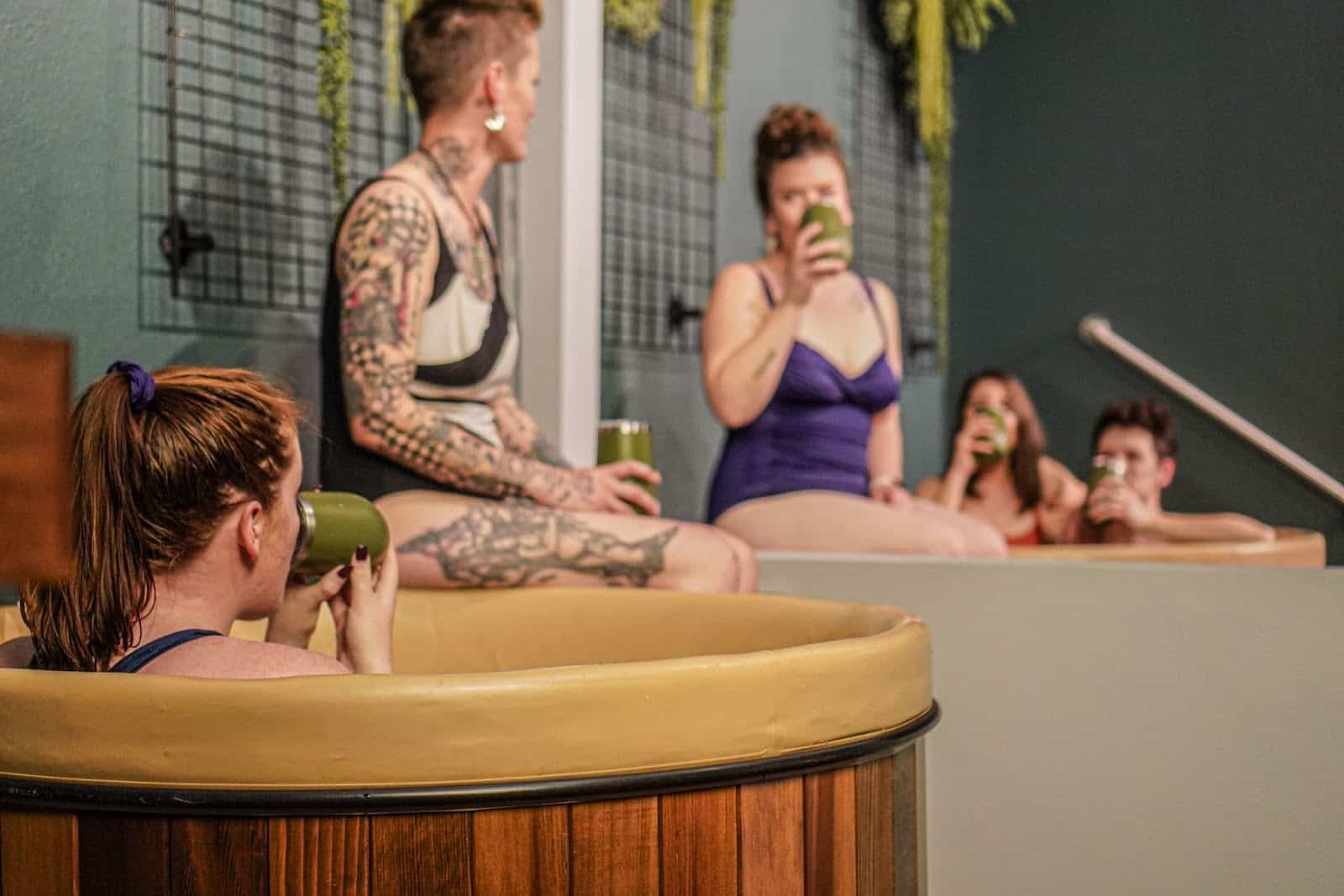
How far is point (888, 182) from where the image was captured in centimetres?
371

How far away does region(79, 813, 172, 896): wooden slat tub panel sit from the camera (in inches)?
38.2

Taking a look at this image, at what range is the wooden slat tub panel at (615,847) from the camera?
1.01m

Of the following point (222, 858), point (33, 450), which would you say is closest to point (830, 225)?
point (222, 858)

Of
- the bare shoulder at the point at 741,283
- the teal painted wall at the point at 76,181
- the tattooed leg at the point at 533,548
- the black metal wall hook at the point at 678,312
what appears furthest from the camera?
the black metal wall hook at the point at 678,312

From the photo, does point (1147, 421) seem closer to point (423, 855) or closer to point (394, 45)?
point (394, 45)

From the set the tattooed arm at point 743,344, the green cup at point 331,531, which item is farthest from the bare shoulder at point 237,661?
the tattooed arm at point 743,344

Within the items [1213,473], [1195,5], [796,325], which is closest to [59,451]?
[796,325]

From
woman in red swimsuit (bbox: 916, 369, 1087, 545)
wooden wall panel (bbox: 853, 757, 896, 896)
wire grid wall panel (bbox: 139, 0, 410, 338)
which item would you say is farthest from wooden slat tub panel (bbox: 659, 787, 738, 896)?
woman in red swimsuit (bbox: 916, 369, 1087, 545)

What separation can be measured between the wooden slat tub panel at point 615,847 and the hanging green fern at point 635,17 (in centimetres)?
234

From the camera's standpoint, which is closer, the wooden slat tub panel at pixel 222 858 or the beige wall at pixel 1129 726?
the wooden slat tub panel at pixel 222 858

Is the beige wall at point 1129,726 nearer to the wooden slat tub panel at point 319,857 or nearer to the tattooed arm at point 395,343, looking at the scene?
the tattooed arm at point 395,343

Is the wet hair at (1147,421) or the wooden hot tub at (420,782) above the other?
the wet hair at (1147,421)

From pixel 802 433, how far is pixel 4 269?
4.73ft

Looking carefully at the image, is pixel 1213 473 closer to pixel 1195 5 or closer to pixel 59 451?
pixel 1195 5
